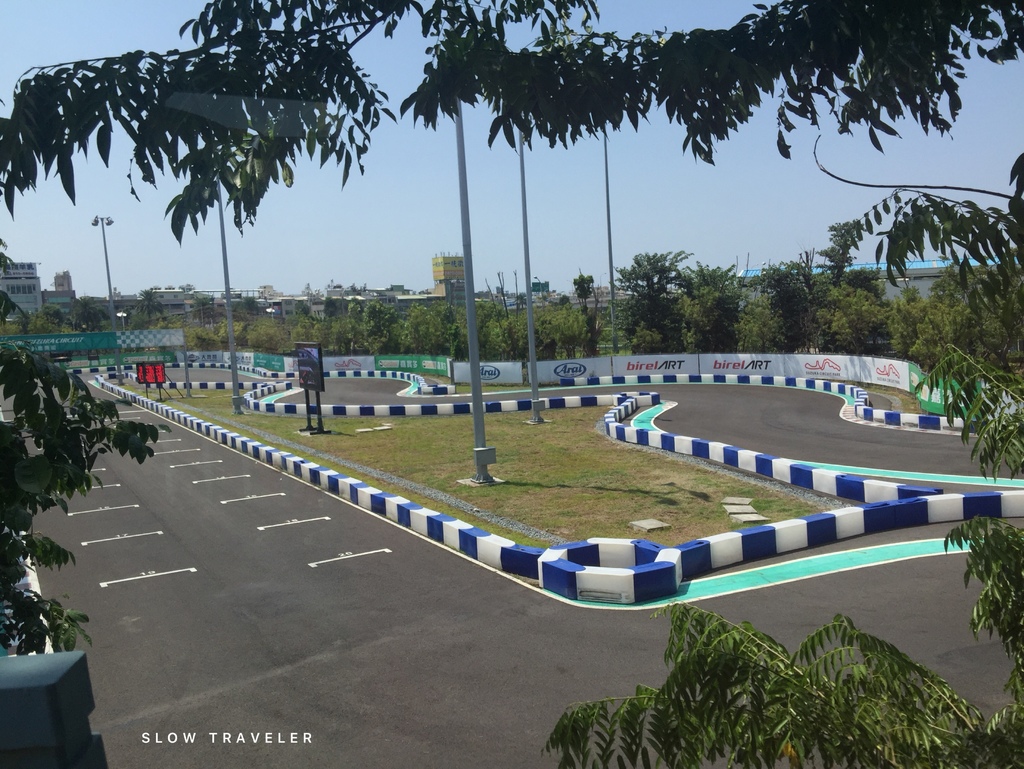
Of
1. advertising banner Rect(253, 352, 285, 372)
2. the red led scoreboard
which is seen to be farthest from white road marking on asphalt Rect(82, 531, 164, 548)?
advertising banner Rect(253, 352, 285, 372)

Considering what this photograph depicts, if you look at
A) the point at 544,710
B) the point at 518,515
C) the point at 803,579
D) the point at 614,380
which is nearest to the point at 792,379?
the point at 614,380

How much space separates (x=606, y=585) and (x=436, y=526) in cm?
407

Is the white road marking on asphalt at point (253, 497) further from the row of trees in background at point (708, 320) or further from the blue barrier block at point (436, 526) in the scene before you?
the row of trees in background at point (708, 320)

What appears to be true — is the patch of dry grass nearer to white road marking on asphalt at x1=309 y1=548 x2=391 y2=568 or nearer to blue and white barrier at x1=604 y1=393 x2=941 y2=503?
blue and white barrier at x1=604 y1=393 x2=941 y2=503

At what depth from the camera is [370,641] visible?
28.3 ft

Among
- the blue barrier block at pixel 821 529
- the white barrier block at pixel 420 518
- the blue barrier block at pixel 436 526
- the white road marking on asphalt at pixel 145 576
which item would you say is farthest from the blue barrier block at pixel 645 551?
the white road marking on asphalt at pixel 145 576

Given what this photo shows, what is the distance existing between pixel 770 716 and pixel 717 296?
43212 millimetres

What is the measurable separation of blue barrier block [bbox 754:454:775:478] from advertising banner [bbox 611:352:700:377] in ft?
74.4

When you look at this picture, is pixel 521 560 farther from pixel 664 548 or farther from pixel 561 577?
pixel 664 548

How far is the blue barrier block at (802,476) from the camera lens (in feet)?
49.6

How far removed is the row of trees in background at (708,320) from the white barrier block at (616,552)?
15409mm

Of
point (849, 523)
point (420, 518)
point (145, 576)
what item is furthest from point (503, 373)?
point (849, 523)

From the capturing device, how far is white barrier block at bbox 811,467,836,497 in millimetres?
14531

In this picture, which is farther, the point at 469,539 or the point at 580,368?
the point at 580,368
